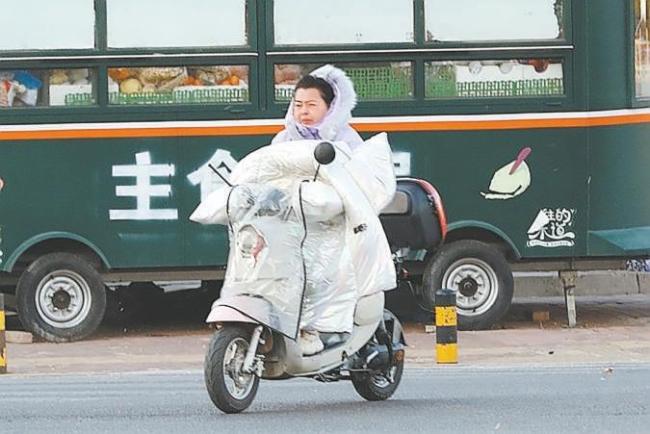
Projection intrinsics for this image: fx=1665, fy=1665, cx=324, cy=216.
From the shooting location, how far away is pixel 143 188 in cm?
1466

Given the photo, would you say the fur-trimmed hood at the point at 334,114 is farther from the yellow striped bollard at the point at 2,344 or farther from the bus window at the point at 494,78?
the bus window at the point at 494,78

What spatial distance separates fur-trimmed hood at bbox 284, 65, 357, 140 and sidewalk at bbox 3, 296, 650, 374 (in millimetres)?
4319

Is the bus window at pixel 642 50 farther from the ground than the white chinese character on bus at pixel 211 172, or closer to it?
farther from the ground

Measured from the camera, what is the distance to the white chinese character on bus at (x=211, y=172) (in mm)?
14664

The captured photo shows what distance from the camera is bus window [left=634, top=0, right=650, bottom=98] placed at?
1514 cm

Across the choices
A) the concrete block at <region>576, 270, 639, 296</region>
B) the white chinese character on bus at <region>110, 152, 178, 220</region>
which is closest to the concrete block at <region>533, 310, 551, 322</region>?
the concrete block at <region>576, 270, 639, 296</region>

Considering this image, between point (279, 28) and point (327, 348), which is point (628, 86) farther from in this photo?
point (327, 348)

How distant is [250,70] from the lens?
48.2ft

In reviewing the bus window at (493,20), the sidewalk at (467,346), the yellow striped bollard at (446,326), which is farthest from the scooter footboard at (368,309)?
the bus window at (493,20)

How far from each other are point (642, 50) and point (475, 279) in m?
2.60

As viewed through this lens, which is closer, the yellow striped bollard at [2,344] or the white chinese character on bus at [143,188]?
the yellow striped bollard at [2,344]

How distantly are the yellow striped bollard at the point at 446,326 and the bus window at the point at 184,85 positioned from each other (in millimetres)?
3338

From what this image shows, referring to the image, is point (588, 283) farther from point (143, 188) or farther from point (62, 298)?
point (62, 298)

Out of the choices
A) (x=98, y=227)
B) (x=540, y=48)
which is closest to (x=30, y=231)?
(x=98, y=227)
